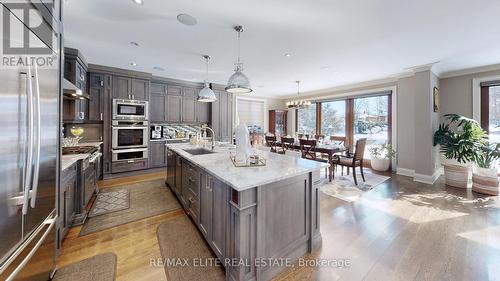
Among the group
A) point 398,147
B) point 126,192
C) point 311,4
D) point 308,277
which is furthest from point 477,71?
point 126,192

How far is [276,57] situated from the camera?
372 cm

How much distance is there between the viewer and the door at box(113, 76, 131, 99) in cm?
450

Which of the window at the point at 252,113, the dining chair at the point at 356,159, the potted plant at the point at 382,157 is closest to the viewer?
the dining chair at the point at 356,159

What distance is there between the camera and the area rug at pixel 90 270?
1.62 meters

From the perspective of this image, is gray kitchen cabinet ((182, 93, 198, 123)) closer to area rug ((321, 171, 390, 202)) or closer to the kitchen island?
the kitchen island

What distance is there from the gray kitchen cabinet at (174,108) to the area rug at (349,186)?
428 cm

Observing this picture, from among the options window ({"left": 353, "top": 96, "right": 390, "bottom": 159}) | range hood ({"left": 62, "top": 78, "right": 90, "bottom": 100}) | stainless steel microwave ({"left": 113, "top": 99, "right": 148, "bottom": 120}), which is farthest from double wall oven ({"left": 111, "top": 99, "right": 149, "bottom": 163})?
window ({"left": 353, "top": 96, "right": 390, "bottom": 159})

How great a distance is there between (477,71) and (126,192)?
7.82m

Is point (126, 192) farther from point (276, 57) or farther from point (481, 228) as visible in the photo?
point (481, 228)

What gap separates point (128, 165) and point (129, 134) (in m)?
0.76

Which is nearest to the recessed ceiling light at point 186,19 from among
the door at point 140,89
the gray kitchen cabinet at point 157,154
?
the door at point 140,89

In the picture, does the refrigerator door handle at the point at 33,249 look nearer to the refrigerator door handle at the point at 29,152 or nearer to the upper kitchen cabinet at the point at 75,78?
the refrigerator door handle at the point at 29,152

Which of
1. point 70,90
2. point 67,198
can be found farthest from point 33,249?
point 70,90

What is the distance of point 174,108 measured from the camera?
5.49m
